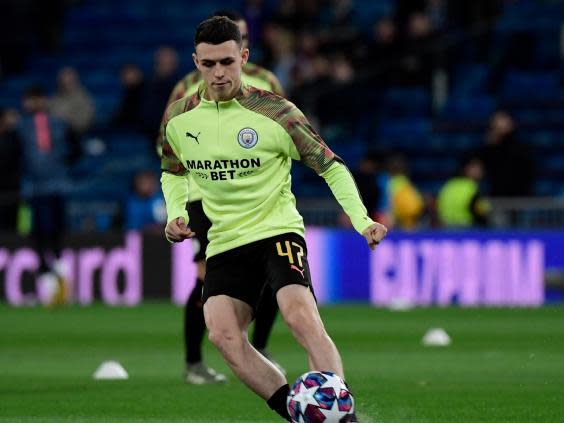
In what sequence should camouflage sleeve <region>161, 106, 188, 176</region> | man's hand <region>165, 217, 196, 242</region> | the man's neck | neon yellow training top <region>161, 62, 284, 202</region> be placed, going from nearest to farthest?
man's hand <region>165, 217, 196, 242</region>, the man's neck, camouflage sleeve <region>161, 106, 188, 176</region>, neon yellow training top <region>161, 62, 284, 202</region>

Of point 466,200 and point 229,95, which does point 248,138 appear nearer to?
point 229,95

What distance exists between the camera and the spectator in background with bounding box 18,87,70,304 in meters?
18.8

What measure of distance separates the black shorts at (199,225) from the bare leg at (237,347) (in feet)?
8.44

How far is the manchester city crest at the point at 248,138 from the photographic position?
26.2ft

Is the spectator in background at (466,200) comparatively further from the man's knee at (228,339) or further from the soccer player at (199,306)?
the man's knee at (228,339)

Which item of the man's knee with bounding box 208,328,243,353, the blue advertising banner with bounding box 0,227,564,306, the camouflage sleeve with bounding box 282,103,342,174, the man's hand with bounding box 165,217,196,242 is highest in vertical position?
the camouflage sleeve with bounding box 282,103,342,174

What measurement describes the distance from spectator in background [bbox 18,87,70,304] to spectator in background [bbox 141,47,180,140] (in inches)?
137

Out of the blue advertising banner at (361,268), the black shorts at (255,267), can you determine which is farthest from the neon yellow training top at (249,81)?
the blue advertising banner at (361,268)

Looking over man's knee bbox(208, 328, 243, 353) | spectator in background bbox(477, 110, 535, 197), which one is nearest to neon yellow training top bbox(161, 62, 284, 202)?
man's knee bbox(208, 328, 243, 353)

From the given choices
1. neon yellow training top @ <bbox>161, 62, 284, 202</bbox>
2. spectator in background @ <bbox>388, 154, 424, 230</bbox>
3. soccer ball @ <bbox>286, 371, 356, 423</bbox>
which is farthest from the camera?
spectator in background @ <bbox>388, 154, 424, 230</bbox>

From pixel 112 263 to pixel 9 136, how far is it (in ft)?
7.63

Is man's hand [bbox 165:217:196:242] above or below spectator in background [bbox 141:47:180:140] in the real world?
below

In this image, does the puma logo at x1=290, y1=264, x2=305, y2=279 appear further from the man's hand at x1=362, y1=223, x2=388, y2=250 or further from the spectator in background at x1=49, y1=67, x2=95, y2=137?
the spectator in background at x1=49, y1=67, x2=95, y2=137

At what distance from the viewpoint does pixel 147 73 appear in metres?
26.0
